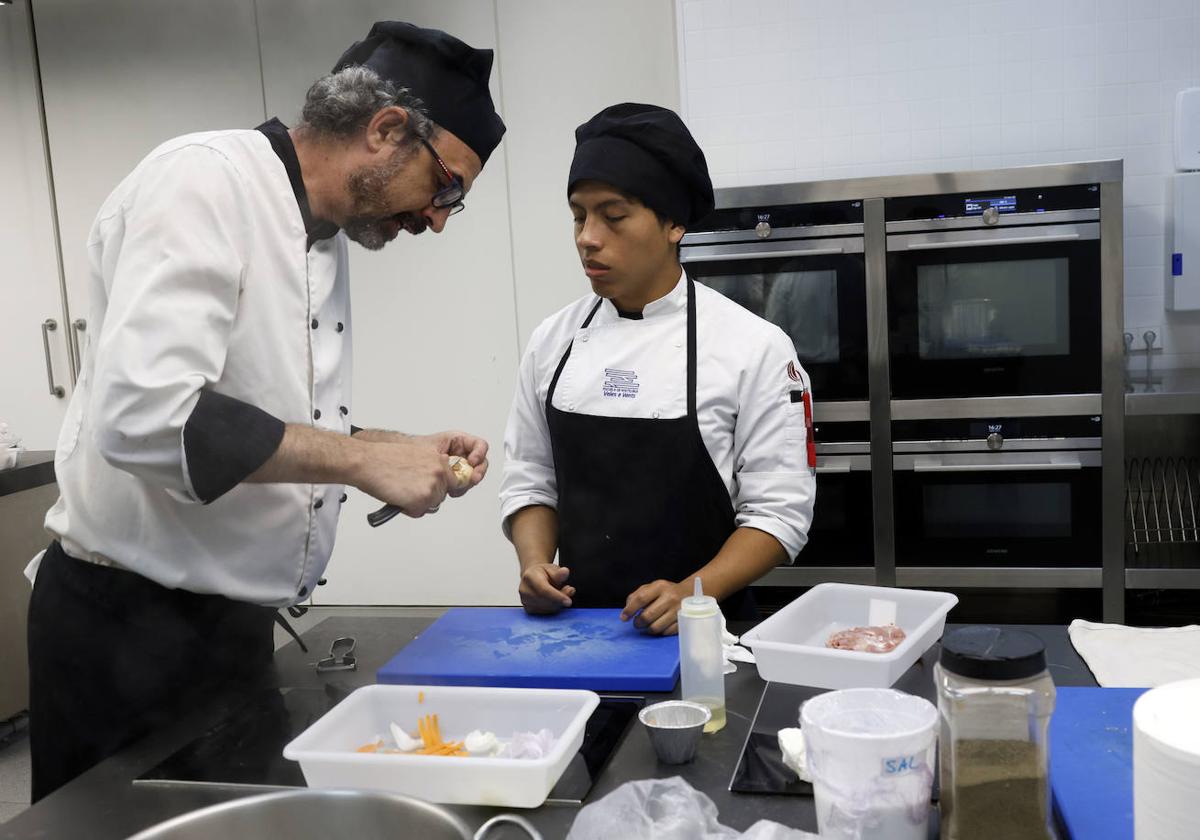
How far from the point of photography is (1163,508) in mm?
3477

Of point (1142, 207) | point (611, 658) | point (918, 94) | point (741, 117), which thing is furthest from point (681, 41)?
point (611, 658)

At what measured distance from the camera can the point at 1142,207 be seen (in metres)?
3.50

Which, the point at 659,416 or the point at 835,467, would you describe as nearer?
the point at 659,416

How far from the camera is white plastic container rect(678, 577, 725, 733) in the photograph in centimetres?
129

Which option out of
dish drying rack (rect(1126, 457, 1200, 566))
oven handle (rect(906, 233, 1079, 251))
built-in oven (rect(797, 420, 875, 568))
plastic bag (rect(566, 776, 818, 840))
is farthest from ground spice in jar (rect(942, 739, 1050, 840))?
dish drying rack (rect(1126, 457, 1200, 566))

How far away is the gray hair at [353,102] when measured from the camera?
5.35 ft

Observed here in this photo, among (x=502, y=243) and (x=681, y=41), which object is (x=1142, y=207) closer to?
(x=681, y=41)

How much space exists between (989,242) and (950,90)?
2.46ft

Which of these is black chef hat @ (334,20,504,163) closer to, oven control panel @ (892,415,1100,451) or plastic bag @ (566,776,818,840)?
plastic bag @ (566,776,818,840)

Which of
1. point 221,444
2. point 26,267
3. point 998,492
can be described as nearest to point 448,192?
point 221,444

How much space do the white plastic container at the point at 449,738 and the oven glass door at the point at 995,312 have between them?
2.21 m

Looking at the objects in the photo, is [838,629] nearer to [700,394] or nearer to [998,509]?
[700,394]

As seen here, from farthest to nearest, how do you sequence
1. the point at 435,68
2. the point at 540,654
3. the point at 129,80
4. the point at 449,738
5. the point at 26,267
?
1. the point at 26,267
2. the point at 129,80
3. the point at 435,68
4. the point at 540,654
5. the point at 449,738

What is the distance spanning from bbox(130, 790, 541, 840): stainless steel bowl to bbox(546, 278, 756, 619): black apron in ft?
2.96
